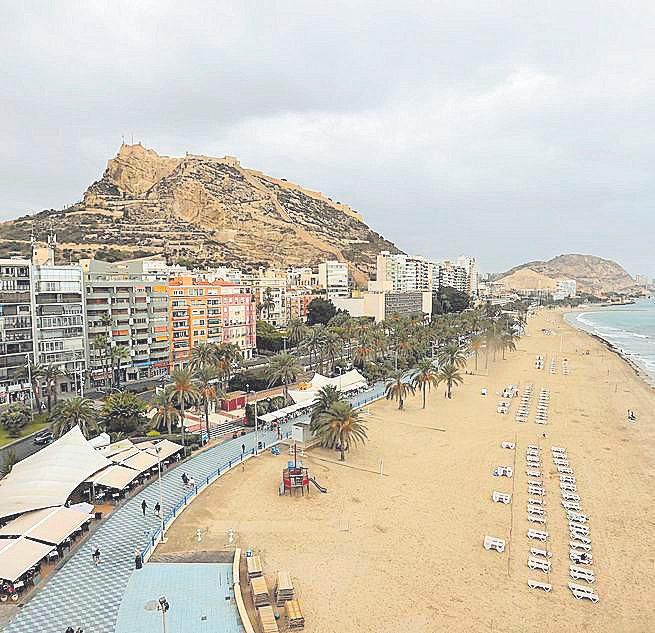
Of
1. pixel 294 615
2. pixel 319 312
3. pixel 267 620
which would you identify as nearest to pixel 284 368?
pixel 294 615

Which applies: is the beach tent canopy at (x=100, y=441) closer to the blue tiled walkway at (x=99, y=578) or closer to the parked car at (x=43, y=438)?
the blue tiled walkway at (x=99, y=578)

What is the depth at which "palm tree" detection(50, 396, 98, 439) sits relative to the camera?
35031mm

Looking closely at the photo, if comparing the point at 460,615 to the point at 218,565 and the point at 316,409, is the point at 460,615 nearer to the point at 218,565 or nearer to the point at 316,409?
the point at 218,565

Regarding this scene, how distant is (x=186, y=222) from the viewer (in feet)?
536

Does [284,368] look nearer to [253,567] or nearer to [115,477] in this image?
[115,477]

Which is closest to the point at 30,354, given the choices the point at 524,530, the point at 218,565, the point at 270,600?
the point at 218,565

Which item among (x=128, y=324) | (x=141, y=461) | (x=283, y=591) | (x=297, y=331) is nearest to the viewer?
(x=283, y=591)

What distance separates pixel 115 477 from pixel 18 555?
8527 millimetres

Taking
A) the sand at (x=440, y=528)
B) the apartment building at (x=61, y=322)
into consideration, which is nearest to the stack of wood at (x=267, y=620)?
the sand at (x=440, y=528)

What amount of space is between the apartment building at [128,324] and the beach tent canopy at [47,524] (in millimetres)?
32531

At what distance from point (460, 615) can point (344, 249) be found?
565 ft

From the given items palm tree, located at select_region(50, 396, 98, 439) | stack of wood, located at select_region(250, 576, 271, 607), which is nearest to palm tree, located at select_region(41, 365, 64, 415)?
palm tree, located at select_region(50, 396, 98, 439)

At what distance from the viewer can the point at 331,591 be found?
21.7 metres

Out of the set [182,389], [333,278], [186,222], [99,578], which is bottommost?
[99,578]
